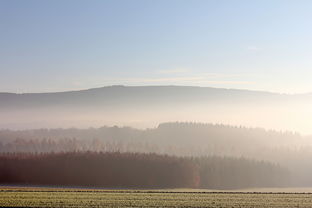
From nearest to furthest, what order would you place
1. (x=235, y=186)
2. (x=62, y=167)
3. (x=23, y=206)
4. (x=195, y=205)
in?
(x=23, y=206) < (x=195, y=205) < (x=62, y=167) < (x=235, y=186)

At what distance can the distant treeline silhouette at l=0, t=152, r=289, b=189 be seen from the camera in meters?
168

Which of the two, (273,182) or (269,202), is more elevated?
(273,182)

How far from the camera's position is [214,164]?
193625 mm

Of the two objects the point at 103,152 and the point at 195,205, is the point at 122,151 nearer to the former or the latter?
the point at 103,152

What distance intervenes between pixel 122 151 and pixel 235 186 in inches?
1332

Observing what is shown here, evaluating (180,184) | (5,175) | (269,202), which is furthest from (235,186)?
(269,202)

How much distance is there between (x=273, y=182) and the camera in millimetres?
192125

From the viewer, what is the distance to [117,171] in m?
175

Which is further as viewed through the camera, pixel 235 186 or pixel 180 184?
pixel 235 186

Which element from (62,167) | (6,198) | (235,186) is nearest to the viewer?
(6,198)

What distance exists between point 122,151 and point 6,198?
100835 millimetres

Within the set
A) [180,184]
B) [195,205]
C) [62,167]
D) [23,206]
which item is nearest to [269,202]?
[195,205]

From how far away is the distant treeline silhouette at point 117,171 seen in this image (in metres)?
168

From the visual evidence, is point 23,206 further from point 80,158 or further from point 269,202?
point 80,158
